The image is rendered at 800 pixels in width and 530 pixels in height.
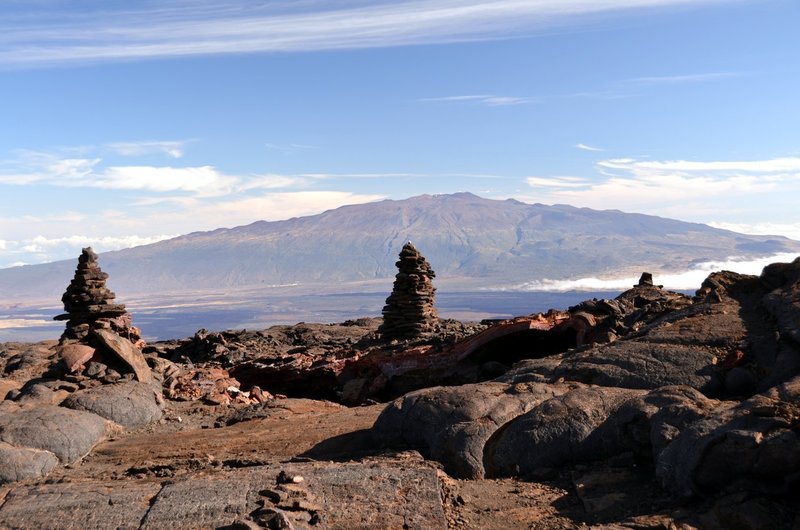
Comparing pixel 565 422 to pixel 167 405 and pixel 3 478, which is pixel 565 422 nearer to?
pixel 3 478

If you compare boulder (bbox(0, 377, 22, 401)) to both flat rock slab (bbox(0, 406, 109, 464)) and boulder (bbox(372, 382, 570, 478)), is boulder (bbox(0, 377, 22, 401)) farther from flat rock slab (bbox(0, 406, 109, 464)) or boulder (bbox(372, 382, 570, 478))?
boulder (bbox(372, 382, 570, 478))

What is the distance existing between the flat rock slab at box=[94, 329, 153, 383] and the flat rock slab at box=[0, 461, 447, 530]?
22.0 feet

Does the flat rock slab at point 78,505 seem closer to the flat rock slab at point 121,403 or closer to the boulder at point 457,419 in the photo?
the boulder at point 457,419

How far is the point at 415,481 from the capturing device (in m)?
9.66

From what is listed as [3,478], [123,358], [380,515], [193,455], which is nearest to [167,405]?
[123,358]

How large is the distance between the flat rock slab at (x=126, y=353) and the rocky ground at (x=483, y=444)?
0.41m

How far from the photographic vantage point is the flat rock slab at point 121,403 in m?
14.1

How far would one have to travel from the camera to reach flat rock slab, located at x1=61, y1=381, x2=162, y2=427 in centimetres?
1408

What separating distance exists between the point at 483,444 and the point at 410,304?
18.1 metres

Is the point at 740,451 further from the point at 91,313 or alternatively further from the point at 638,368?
the point at 91,313

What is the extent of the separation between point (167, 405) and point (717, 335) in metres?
10.2

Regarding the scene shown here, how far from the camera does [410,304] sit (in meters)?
28.6

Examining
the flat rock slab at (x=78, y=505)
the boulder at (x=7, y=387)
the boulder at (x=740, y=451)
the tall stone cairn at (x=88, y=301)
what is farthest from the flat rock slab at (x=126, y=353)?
the boulder at (x=740, y=451)

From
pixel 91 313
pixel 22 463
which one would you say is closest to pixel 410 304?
pixel 91 313
